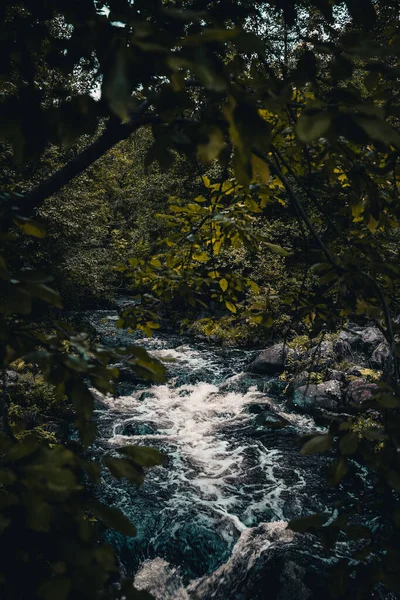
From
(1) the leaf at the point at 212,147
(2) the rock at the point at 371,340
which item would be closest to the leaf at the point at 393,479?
(1) the leaf at the point at 212,147

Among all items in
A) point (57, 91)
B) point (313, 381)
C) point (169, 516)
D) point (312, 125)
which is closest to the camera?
point (312, 125)

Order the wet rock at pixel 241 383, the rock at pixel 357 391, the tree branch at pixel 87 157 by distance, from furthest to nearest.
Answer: the wet rock at pixel 241 383
the rock at pixel 357 391
the tree branch at pixel 87 157

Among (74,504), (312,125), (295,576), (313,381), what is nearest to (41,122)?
(312,125)

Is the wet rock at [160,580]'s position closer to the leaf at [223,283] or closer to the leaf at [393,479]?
the leaf at [223,283]

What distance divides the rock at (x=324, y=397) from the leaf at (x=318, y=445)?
735 centimetres

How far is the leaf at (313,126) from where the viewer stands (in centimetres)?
79

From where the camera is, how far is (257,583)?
14.5ft

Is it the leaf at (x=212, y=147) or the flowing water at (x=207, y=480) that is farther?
the flowing water at (x=207, y=480)

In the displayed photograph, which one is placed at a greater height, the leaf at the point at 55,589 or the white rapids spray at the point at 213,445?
the leaf at the point at 55,589

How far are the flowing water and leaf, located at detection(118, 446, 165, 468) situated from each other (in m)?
0.65

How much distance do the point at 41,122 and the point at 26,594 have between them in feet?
3.72

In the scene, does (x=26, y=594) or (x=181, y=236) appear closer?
(x=26, y=594)

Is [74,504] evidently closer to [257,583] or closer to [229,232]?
[229,232]

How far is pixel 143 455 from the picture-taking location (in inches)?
41.2
